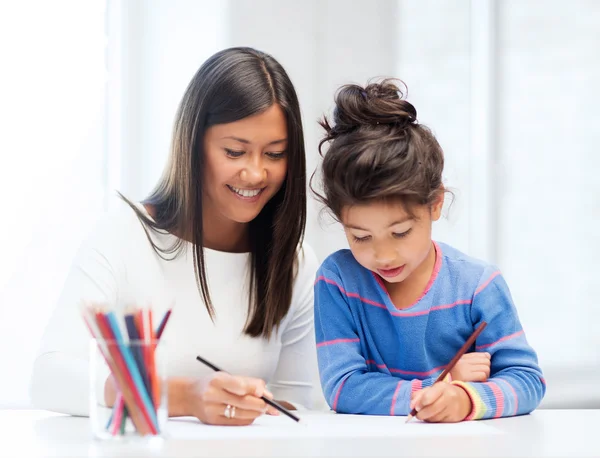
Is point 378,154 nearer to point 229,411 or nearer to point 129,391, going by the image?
point 229,411

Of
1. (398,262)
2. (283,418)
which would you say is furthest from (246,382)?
(398,262)

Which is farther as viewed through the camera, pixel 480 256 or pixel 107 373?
pixel 480 256

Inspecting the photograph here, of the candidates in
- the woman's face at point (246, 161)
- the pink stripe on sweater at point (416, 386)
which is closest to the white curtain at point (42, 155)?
the woman's face at point (246, 161)

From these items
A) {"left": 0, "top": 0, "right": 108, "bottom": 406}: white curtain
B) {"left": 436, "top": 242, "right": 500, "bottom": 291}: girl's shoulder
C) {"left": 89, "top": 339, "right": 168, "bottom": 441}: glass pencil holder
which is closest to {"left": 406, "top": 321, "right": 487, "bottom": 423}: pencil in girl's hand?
{"left": 436, "top": 242, "right": 500, "bottom": 291}: girl's shoulder

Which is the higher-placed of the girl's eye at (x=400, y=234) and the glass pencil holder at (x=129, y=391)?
the girl's eye at (x=400, y=234)

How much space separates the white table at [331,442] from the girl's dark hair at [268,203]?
→ 0.36 m

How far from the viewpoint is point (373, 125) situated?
1230 mm

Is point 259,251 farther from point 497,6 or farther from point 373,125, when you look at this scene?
point 497,6

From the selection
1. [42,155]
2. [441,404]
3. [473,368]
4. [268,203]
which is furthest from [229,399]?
[42,155]

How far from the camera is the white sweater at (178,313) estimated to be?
3.98 feet

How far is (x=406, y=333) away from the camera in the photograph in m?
1.25

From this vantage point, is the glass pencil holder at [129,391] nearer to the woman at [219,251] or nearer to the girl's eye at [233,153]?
the woman at [219,251]

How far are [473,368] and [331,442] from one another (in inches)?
13.9

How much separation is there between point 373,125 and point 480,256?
0.89 meters
